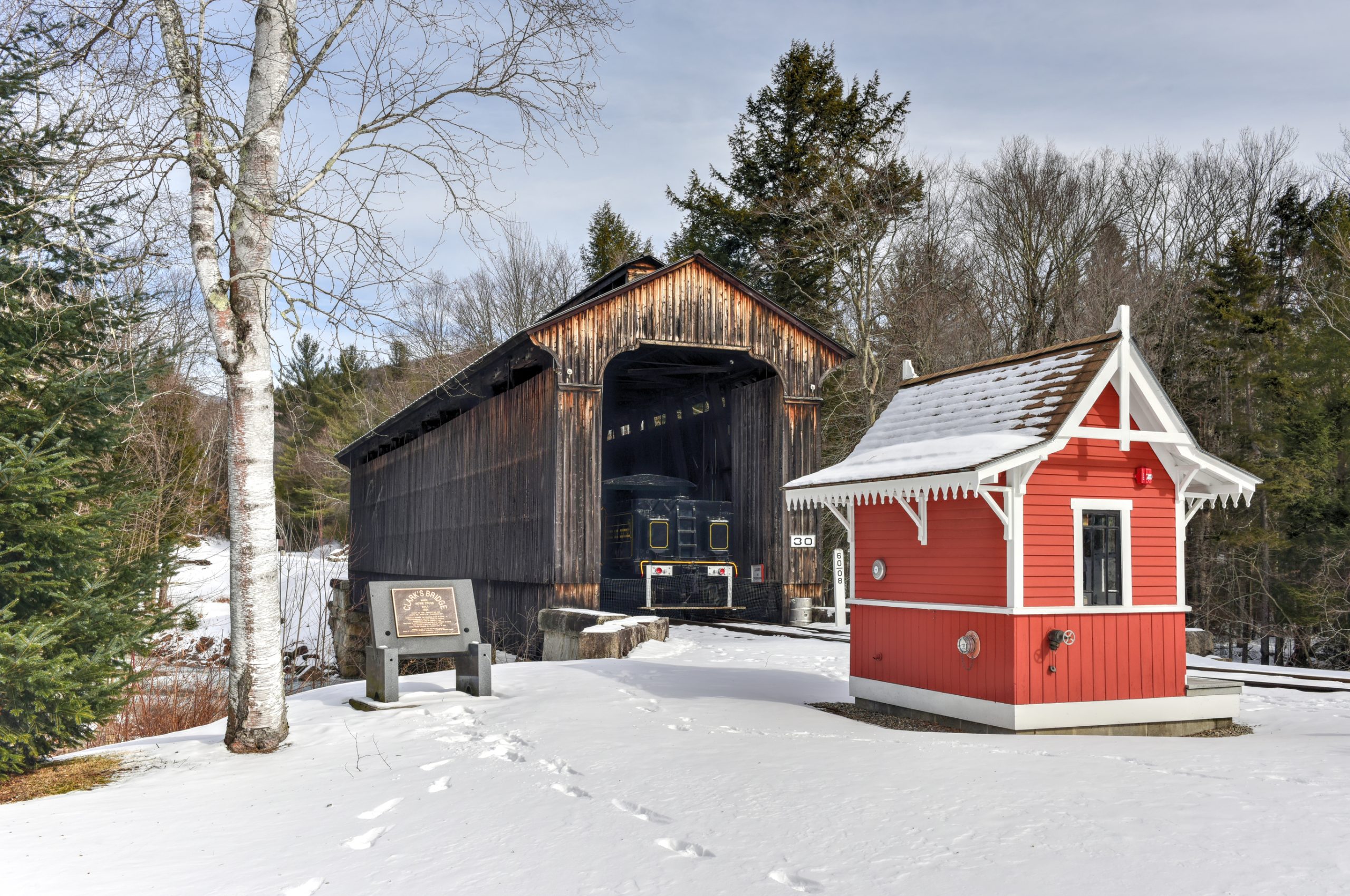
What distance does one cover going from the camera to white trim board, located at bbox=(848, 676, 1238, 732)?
9.38m

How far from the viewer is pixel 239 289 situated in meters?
9.17

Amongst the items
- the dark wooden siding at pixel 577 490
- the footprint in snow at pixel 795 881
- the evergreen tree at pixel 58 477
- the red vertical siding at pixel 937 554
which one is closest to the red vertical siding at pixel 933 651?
the red vertical siding at pixel 937 554

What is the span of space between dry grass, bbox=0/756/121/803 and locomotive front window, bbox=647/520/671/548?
1416cm

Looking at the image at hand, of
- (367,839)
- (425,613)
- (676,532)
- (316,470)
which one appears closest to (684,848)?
(367,839)

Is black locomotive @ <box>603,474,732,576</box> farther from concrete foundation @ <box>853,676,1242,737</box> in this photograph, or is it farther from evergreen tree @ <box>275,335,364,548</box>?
evergreen tree @ <box>275,335,364,548</box>

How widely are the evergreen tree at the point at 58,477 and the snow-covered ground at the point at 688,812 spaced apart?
0.97 m

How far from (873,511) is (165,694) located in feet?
33.9

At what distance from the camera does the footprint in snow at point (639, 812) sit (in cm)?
634

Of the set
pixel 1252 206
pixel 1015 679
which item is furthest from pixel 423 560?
pixel 1252 206

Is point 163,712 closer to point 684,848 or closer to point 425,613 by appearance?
point 425,613

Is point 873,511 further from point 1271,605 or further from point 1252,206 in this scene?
point 1252,206

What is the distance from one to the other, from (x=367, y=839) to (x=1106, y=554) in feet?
23.6

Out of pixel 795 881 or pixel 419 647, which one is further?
pixel 419 647

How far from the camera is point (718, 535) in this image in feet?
74.5
